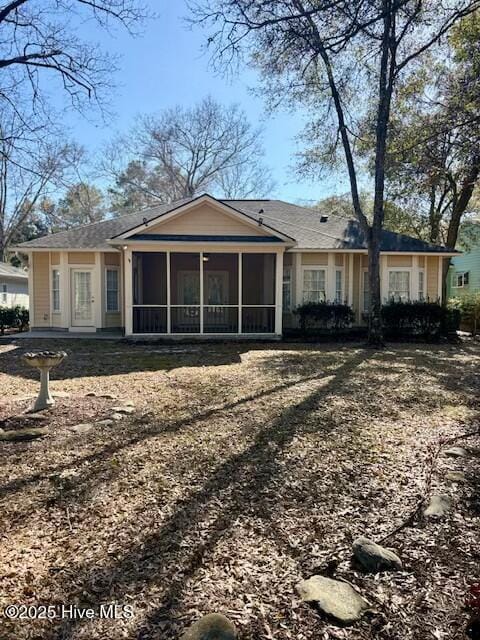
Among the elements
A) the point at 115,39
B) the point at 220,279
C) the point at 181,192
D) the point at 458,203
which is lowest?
the point at 220,279

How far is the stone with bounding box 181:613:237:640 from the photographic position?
1.96 metres

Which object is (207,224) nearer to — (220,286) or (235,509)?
(220,286)

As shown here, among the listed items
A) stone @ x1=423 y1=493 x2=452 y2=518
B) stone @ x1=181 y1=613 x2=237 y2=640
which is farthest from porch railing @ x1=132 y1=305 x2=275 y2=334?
stone @ x1=181 y1=613 x2=237 y2=640

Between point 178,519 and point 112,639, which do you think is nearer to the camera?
point 112,639

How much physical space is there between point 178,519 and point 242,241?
404 inches

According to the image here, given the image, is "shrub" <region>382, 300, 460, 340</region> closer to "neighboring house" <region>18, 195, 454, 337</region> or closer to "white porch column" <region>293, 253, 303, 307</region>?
"neighboring house" <region>18, 195, 454, 337</region>

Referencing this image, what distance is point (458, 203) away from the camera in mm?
20266

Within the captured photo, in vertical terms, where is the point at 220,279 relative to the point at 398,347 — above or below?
above

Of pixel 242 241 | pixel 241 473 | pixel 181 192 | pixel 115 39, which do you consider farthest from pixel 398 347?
pixel 181 192

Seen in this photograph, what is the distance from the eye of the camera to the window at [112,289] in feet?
48.5

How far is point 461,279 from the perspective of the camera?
28453 mm

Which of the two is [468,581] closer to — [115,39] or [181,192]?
[115,39]

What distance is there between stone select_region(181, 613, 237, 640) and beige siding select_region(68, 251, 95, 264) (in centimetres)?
1384

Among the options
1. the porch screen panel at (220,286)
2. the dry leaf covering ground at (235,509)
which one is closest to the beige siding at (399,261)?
the porch screen panel at (220,286)
